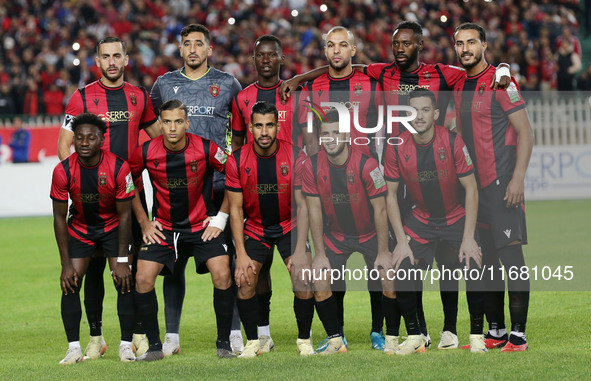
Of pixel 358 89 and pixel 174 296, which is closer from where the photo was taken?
pixel 358 89

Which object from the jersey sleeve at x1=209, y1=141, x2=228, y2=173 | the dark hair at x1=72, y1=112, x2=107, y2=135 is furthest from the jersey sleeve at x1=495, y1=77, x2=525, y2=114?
the dark hair at x1=72, y1=112, x2=107, y2=135

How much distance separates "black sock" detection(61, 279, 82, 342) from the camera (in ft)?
22.1

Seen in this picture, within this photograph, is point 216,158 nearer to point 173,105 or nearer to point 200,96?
point 173,105

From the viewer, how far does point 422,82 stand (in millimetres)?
6902

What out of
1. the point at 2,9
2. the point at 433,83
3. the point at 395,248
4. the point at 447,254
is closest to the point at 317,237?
the point at 395,248

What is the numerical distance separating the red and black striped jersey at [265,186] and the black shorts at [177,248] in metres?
0.27

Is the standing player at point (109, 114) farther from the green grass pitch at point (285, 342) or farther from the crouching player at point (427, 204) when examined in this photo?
the crouching player at point (427, 204)

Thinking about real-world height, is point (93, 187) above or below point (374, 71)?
below

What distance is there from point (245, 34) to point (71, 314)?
61.1 feet

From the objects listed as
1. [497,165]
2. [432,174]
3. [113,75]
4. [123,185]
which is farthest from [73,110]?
[497,165]

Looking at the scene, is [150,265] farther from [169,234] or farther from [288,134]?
[288,134]

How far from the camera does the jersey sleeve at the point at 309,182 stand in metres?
6.69

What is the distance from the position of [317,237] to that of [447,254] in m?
1.04

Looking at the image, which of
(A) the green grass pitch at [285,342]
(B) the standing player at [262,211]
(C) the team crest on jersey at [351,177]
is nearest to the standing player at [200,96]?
(B) the standing player at [262,211]
